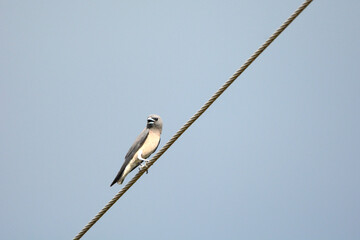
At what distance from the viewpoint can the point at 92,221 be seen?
685 centimetres

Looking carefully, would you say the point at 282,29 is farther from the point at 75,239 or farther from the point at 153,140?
the point at 153,140

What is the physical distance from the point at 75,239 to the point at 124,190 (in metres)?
0.87

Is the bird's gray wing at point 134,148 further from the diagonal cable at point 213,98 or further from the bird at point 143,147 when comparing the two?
the diagonal cable at point 213,98

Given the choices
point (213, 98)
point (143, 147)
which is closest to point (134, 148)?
point (143, 147)

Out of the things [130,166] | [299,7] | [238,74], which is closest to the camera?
[299,7]

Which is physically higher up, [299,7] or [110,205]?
[299,7]

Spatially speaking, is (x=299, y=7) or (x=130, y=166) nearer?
(x=299, y=7)

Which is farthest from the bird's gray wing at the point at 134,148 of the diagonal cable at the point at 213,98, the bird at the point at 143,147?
the diagonal cable at the point at 213,98

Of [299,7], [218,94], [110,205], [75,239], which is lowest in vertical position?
[75,239]

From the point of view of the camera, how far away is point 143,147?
415 inches

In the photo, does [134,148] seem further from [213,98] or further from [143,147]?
[213,98]

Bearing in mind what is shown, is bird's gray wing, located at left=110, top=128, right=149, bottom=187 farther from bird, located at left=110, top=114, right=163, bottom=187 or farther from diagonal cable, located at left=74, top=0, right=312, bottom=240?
diagonal cable, located at left=74, top=0, right=312, bottom=240

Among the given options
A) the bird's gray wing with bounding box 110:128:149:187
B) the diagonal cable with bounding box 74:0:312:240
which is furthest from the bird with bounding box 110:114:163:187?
the diagonal cable with bounding box 74:0:312:240

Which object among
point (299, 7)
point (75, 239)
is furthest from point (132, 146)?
point (299, 7)
